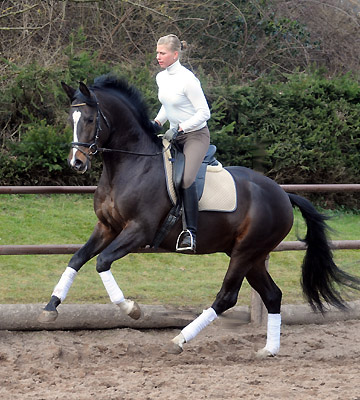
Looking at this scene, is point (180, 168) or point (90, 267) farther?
point (90, 267)

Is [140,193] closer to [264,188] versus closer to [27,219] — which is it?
[264,188]

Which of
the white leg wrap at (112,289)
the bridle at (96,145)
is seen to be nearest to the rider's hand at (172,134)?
the bridle at (96,145)

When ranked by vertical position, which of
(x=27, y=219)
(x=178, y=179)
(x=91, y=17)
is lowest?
(x=27, y=219)

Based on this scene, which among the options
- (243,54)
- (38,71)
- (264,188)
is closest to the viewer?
(264,188)

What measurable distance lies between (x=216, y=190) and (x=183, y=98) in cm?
76

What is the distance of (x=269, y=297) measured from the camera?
586cm

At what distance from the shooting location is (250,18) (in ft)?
49.7

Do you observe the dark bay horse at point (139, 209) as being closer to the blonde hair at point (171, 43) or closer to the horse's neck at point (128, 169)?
the horse's neck at point (128, 169)

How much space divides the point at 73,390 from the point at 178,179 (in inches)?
68.6

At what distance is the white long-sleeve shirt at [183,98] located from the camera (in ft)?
17.1

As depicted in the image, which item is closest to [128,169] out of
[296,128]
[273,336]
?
[273,336]

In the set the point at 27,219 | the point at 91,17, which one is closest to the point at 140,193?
the point at 27,219

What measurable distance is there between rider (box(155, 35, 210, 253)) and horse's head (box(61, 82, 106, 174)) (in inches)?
23.6

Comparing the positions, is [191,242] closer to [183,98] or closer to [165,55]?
[183,98]
